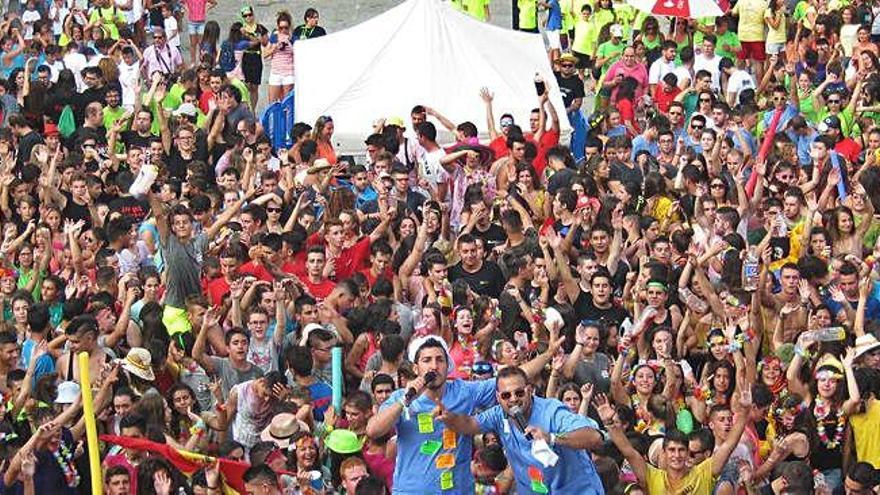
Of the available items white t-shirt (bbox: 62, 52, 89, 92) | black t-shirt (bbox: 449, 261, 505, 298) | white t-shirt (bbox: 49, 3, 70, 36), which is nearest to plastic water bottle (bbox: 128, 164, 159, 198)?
A: black t-shirt (bbox: 449, 261, 505, 298)

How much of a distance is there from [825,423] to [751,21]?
9.86 m

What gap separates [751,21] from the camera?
21.7m

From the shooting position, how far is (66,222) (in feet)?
51.1

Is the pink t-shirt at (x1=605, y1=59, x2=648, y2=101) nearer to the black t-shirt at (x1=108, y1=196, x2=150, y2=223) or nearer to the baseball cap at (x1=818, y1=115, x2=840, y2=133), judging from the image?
the baseball cap at (x1=818, y1=115, x2=840, y2=133)

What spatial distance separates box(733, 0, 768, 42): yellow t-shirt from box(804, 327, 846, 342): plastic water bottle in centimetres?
889

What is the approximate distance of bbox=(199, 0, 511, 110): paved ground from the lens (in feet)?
80.7

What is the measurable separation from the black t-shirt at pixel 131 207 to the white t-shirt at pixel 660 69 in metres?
5.65

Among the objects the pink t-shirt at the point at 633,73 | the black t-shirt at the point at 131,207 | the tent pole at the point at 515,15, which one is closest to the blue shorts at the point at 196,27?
the tent pole at the point at 515,15

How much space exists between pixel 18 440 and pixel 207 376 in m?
1.63

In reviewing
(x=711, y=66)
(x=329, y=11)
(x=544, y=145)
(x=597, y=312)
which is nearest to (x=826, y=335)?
(x=597, y=312)

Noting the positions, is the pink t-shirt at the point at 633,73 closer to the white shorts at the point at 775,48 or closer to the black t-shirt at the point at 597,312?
the white shorts at the point at 775,48

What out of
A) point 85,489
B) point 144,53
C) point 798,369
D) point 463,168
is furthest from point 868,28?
point 85,489

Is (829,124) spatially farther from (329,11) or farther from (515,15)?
(329,11)

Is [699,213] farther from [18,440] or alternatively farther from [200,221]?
[18,440]
